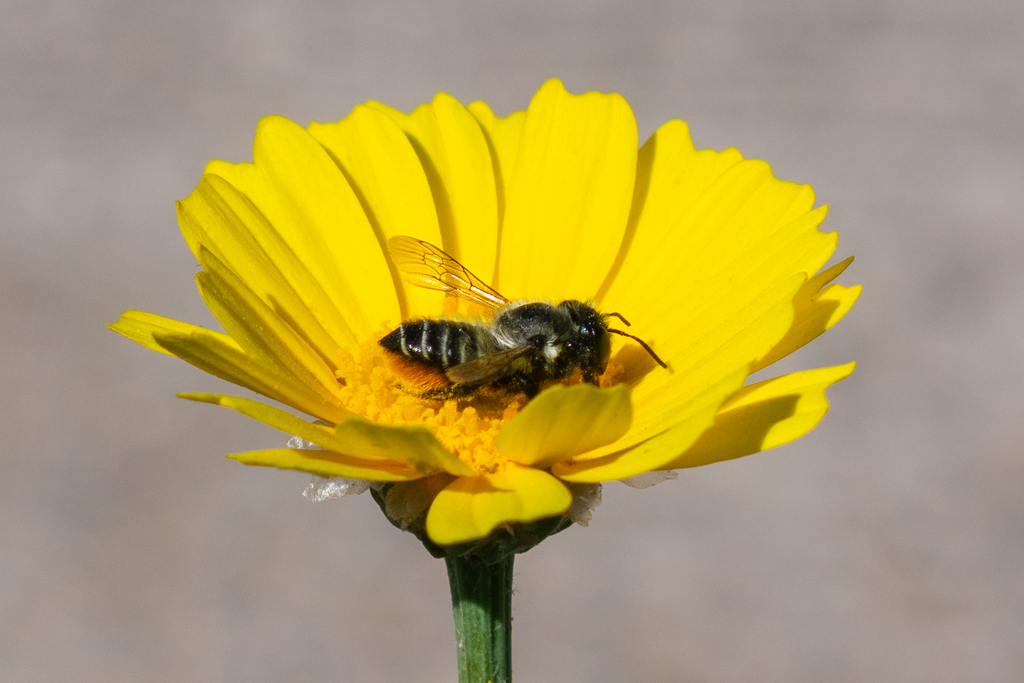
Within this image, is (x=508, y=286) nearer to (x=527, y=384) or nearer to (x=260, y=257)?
(x=527, y=384)

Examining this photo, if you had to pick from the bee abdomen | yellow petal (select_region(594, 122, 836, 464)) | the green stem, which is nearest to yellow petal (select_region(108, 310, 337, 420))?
the bee abdomen

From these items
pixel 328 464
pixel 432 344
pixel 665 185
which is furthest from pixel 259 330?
pixel 665 185

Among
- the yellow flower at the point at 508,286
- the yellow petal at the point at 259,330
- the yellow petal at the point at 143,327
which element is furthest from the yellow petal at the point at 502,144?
the yellow petal at the point at 143,327

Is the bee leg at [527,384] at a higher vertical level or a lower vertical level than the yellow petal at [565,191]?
lower

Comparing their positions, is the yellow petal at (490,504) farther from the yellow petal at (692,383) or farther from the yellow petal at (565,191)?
the yellow petal at (565,191)

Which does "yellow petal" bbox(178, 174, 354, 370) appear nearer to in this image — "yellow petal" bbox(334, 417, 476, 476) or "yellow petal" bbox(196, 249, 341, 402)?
"yellow petal" bbox(196, 249, 341, 402)

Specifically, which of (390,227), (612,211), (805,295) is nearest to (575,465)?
(805,295)
